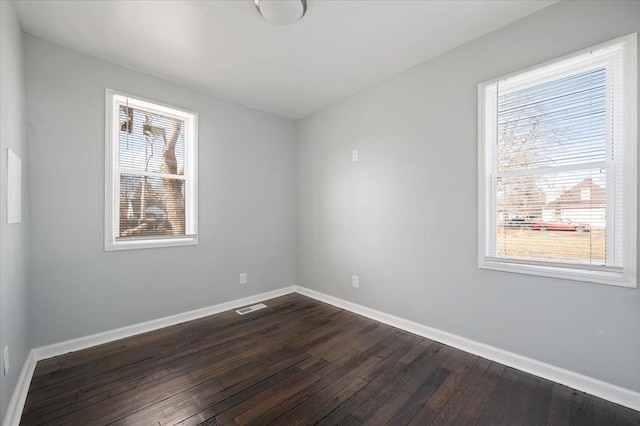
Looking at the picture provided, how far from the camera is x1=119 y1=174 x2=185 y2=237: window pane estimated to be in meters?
2.71

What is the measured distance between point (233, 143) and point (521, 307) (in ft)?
11.2

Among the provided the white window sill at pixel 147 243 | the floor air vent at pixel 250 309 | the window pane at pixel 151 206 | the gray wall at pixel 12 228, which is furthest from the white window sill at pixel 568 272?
the gray wall at pixel 12 228

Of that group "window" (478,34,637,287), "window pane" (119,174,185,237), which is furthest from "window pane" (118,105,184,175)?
"window" (478,34,637,287)

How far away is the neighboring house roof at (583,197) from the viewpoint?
70.2 inches

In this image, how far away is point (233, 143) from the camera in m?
3.47

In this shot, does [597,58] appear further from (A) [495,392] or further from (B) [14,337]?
(B) [14,337]

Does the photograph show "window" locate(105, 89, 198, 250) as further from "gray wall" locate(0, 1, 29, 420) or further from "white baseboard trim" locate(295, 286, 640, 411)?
"white baseboard trim" locate(295, 286, 640, 411)

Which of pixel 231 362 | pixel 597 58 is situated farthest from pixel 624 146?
pixel 231 362

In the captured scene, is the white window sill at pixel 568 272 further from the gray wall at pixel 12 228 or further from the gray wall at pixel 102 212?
the gray wall at pixel 12 228

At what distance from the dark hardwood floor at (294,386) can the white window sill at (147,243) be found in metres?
0.88

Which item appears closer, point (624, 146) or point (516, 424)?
point (516, 424)

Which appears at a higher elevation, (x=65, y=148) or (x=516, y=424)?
(x=65, y=148)

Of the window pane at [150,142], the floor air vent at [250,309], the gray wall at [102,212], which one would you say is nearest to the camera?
the gray wall at [102,212]

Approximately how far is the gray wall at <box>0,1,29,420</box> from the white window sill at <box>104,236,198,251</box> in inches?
22.9
